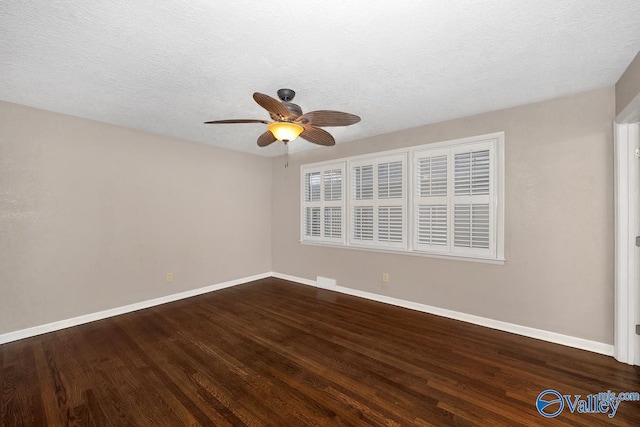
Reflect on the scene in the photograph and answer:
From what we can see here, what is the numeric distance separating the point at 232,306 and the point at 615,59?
180 inches

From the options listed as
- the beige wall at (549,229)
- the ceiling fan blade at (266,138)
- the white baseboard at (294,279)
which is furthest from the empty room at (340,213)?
the white baseboard at (294,279)

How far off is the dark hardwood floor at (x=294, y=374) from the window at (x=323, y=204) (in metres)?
1.63

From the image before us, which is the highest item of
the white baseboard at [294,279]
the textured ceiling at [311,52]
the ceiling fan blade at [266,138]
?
the textured ceiling at [311,52]

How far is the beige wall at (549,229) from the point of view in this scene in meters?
2.45

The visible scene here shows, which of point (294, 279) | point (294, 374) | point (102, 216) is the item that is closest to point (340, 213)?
Answer: point (294, 279)

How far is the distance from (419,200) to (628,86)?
78.6 inches

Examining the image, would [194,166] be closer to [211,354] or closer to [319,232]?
[319,232]

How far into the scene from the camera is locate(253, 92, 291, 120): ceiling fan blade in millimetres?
1856

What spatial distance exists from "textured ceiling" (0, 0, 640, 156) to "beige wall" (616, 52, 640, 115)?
0.06 m

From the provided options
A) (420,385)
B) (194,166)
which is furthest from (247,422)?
(194,166)

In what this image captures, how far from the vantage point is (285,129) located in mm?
2260

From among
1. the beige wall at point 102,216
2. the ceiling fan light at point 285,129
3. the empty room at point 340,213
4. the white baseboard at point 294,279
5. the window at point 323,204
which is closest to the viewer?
the empty room at point 340,213

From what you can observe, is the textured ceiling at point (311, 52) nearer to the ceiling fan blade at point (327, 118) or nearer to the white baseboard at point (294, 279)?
the ceiling fan blade at point (327, 118)

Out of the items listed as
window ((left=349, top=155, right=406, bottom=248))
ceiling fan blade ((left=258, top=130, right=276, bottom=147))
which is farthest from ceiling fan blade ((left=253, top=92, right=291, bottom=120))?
window ((left=349, top=155, right=406, bottom=248))
